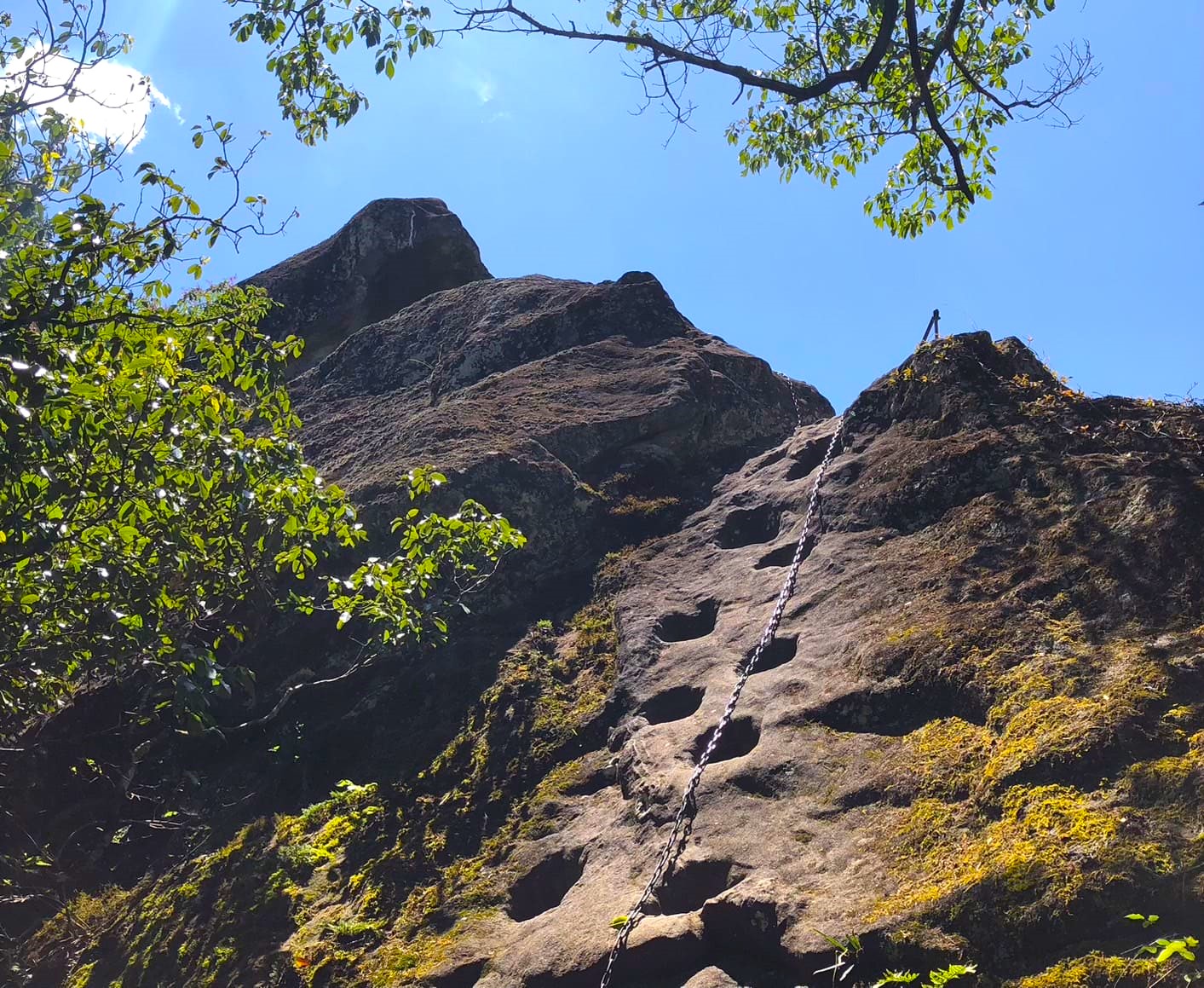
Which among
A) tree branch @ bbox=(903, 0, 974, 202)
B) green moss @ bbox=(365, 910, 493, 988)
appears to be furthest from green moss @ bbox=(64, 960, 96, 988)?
tree branch @ bbox=(903, 0, 974, 202)

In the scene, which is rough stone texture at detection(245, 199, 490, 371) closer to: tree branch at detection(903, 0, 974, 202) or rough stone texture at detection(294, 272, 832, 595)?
rough stone texture at detection(294, 272, 832, 595)

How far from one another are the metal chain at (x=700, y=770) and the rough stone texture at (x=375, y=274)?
471 inches

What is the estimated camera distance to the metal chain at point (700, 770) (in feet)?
15.9

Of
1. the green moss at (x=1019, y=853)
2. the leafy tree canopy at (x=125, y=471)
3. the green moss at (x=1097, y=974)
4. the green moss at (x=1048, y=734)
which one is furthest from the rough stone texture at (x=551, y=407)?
the green moss at (x=1097, y=974)

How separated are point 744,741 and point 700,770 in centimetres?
53

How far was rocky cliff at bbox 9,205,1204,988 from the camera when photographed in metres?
4.17

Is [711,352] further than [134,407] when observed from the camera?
Yes

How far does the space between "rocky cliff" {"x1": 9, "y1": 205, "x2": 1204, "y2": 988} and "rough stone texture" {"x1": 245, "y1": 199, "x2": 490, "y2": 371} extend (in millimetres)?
8199

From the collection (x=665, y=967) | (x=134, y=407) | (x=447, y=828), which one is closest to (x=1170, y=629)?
(x=665, y=967)

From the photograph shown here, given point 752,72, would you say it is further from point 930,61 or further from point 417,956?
point 417,956

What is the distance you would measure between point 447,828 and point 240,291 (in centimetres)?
415

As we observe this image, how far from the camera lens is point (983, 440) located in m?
7.24

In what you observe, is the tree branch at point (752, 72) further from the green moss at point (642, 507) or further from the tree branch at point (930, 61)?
the green moss at point (642, 507)

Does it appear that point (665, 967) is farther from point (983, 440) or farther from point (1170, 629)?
point (983, 440)
